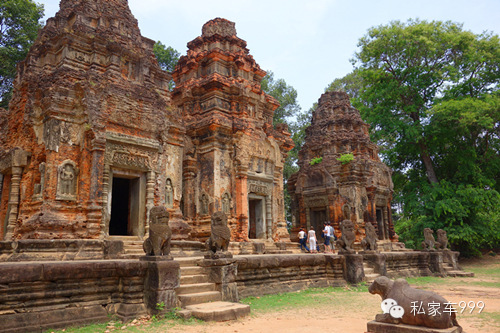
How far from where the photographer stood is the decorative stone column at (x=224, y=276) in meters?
7.45

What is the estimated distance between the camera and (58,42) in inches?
419

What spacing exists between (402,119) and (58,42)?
19729 millimetres

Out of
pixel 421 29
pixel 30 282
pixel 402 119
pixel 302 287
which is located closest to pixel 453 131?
pixel 402 119

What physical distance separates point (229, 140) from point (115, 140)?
186 inches

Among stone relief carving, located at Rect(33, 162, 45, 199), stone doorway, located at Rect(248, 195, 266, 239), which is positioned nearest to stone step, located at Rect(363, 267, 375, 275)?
stone doorway, located at Rect(248, 195, 266, 239)

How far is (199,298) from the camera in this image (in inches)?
272

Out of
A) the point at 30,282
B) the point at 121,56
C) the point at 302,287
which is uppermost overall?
the point at 121,56

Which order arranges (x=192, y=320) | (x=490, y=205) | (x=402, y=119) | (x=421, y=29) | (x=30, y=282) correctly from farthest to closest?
1. (x=402, y=119)
2. (x=421, y=29)
3. (x=490, y=205)
4. (x=192, y=320)
5. (x=30, y=282)

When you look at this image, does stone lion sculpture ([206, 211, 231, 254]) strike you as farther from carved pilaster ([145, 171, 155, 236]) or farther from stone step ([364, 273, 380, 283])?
stone step ([364, 273, 380, 283])

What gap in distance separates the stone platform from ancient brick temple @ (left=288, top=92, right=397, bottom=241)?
45.6 feet

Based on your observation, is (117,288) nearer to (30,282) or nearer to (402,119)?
(30,282)

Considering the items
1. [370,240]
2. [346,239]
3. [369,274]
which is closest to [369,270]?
[369,274]

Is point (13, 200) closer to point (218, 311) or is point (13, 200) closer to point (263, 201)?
point (218, 311)

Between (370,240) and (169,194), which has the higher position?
(169,194)
